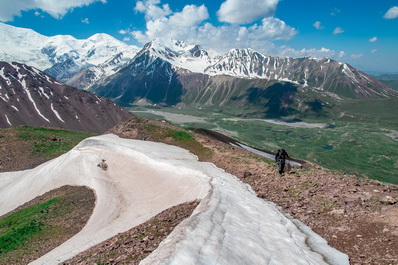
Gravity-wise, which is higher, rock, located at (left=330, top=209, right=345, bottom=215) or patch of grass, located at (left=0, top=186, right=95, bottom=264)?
rock, located at (left=330, top=209, right=345, bottom=215)

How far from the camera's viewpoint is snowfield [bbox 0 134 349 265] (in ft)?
38.0

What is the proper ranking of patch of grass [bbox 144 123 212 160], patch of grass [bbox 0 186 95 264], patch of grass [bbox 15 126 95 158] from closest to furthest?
1. patch of grass [bbox 0 186 95 264]
2. patch of grass [bbox 144 123 212 160]
3. patch of grass [bbox 15 126 95 158]

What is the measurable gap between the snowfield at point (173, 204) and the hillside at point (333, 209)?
3.78 ft

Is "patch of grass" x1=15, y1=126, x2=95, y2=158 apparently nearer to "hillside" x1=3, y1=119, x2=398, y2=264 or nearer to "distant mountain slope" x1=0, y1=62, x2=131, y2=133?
A: "hillside" x1=3, y1=119, x2=398, y2=264

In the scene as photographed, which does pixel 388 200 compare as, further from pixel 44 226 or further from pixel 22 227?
pixel 22 227

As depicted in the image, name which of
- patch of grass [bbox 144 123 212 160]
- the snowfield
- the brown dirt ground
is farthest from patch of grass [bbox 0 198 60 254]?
patch of grass [bbox 144 123 212 160]

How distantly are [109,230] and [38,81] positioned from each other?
21751 cm

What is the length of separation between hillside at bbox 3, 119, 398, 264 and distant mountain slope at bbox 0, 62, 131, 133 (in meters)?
164

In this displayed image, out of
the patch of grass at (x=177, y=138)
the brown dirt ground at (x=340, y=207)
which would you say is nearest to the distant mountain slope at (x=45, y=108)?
the patch of grass at (x=177, y=138)

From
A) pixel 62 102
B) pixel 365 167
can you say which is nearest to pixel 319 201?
pixel 365 167

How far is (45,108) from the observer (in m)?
175

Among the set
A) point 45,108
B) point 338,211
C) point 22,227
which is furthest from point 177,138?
point 45,108

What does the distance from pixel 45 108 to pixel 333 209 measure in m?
195

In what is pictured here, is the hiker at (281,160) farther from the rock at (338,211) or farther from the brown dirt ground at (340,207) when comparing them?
the rock at (338,211)
